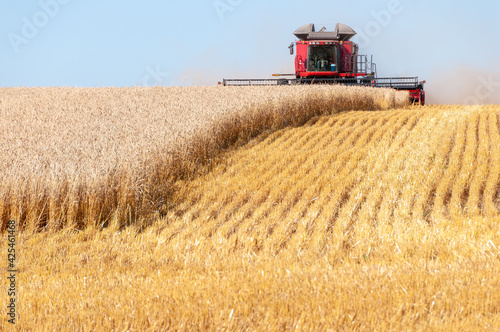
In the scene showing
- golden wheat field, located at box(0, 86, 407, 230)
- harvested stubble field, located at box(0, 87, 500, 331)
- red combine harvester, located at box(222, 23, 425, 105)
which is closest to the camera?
harvested stubble field, located at box(0, 87, 500, 331)

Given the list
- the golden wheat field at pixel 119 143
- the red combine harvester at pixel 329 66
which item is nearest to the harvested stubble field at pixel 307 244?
the golden wheat field at pixel 119 143

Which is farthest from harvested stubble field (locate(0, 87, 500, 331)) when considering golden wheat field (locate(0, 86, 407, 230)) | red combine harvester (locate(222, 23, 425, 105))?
red combine harvester (locate(222, 23, 425, 105))

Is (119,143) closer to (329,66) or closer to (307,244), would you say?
(307,244)

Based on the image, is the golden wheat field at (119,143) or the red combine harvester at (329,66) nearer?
the golden wheat field at (119,143)

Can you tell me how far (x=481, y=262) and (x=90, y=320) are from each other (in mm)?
2981

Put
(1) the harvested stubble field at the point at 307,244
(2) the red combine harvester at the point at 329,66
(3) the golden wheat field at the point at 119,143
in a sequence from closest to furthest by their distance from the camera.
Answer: (1) the harvested stubble field at the point at 307,244 < (3) the golden wheat field at the point at 119,143 < (2) the red combine harvester at the point at 329,66

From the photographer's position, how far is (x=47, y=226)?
548 centimetres

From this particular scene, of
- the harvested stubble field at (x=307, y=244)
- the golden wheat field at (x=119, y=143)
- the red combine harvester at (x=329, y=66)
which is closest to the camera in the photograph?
the harvested stubble field at (x=307, y=244)

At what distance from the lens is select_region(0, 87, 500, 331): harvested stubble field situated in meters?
2.90

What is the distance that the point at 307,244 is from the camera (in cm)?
528

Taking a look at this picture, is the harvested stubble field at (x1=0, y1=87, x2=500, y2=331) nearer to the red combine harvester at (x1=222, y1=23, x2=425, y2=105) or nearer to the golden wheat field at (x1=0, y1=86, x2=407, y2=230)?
the golden wheat field at (x1=0, y1=86, x2=407, y2=230)

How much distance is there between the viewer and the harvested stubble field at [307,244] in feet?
9.53

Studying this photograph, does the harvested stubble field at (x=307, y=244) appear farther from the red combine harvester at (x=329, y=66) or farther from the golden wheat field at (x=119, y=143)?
the red combine harvester at (x=329, y=66)

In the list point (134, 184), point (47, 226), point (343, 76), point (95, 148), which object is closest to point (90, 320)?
point (47, 226)
